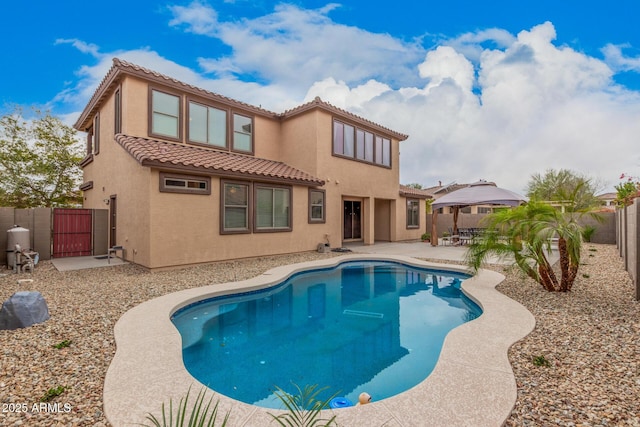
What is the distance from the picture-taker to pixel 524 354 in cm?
407

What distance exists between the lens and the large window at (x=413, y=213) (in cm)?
2041

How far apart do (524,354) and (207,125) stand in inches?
494

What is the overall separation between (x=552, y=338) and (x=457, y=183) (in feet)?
123

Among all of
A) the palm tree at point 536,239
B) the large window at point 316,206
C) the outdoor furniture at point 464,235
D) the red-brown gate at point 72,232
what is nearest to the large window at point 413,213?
the outdoor furniture at point 464,235

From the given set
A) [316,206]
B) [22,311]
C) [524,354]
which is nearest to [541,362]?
[524,354]

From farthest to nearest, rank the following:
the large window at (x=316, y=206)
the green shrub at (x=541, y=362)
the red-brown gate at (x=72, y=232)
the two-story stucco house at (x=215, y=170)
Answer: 1. the large window at (x=316, y=206)
2. the red-brown gate at (x=72, y=232)
3. the two-story stucco house at (x=215, y=170)
4. the green shrub at (x=541, y=362)

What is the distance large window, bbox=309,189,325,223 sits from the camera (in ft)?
47.0

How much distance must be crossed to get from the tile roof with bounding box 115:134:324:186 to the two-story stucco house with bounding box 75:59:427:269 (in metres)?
0.04

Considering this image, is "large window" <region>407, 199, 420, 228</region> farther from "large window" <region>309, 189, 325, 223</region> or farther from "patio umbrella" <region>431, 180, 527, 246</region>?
"large window" <region>309, 189, 325, 223</region>

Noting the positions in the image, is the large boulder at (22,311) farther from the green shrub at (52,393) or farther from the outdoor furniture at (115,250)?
the outdoor furniture at (115,250)

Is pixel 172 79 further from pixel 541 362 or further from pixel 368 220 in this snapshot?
pixel 541 362

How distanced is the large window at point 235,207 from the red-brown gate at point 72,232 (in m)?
6.40

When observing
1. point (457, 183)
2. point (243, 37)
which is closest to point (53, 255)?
point (243, 37)

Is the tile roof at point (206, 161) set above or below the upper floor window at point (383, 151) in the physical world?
below
